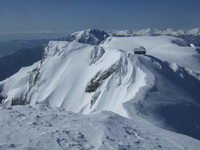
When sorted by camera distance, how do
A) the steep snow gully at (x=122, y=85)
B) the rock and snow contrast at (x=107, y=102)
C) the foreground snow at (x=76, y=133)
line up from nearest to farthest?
the foreground snow at (x=76, y=133) < the rock and snow contrast at (x=107, y=102) < the steep snow gully at (x=122, y=85)

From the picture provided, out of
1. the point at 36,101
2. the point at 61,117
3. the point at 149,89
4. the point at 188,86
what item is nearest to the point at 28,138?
the point at 61,117

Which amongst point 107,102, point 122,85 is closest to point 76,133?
point 107,102

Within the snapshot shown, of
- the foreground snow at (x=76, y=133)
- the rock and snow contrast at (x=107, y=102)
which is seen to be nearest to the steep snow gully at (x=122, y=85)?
the rock and snow contrast at (x=107, y=102)

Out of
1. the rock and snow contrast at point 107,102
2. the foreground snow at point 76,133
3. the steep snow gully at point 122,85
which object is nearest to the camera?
the foreground snow at point 76,133

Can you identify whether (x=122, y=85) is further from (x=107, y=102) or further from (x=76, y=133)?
(x=76, y=133)

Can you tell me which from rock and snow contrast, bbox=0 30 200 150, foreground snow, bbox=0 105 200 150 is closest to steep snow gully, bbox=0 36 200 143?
rock and snow contrast, bbox=0 30 200 150

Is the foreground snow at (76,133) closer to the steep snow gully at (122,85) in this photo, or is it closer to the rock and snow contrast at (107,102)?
the rock and snow contrast at (107,102)

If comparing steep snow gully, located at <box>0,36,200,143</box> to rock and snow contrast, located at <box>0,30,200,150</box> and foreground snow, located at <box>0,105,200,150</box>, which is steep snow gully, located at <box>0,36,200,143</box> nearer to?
rock and snow contrast, located at <box>0,30,200,150</box>

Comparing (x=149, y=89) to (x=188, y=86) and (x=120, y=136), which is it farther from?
(x=120, y=136)
